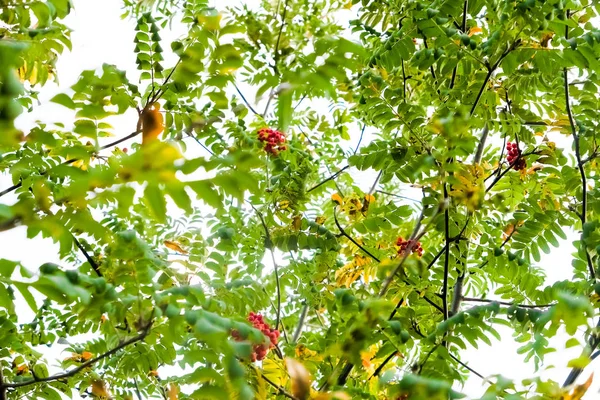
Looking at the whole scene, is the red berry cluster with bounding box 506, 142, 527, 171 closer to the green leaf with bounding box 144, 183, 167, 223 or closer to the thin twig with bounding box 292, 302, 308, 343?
the thin twig with bounding box 292, 302, 308, 343

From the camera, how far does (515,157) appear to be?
2592 mm

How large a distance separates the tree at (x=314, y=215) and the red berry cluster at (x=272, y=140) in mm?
13

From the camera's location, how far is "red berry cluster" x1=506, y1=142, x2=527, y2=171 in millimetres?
2479

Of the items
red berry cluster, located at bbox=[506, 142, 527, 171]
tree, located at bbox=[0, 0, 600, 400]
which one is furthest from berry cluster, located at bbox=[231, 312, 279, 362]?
red berry cluster, located at bbox=[506, 142, 527, 171]

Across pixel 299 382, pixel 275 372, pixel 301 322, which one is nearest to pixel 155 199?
pixel 299 382

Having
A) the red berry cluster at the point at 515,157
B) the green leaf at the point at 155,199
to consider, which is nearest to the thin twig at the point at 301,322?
the red berry cluster at the point at 515,157

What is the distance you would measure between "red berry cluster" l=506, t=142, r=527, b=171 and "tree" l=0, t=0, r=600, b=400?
0.01 m

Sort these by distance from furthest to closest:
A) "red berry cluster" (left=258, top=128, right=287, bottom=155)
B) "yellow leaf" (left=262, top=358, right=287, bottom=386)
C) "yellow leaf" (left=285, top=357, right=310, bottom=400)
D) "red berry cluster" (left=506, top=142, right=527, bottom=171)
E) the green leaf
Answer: "red berry cluster" (left=258, top=128, right=287, bottom=155), "red berry cluster" (left=506, top=142, right=527, bottom=171), "yellow leaf" (left=262, top=358, right=287, bottom=386), "yellow leaf" (left=285, top=357, right=310, bottom=400), the green leaf

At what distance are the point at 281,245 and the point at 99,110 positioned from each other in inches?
56.2

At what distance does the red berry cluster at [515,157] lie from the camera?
8.13 ft

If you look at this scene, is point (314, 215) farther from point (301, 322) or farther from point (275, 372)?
point (275, 372)

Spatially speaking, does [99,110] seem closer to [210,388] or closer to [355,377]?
[210,388]

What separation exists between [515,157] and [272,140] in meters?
1.08

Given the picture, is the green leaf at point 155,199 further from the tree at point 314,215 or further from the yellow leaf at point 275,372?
the yellow leaf at point 275,372
